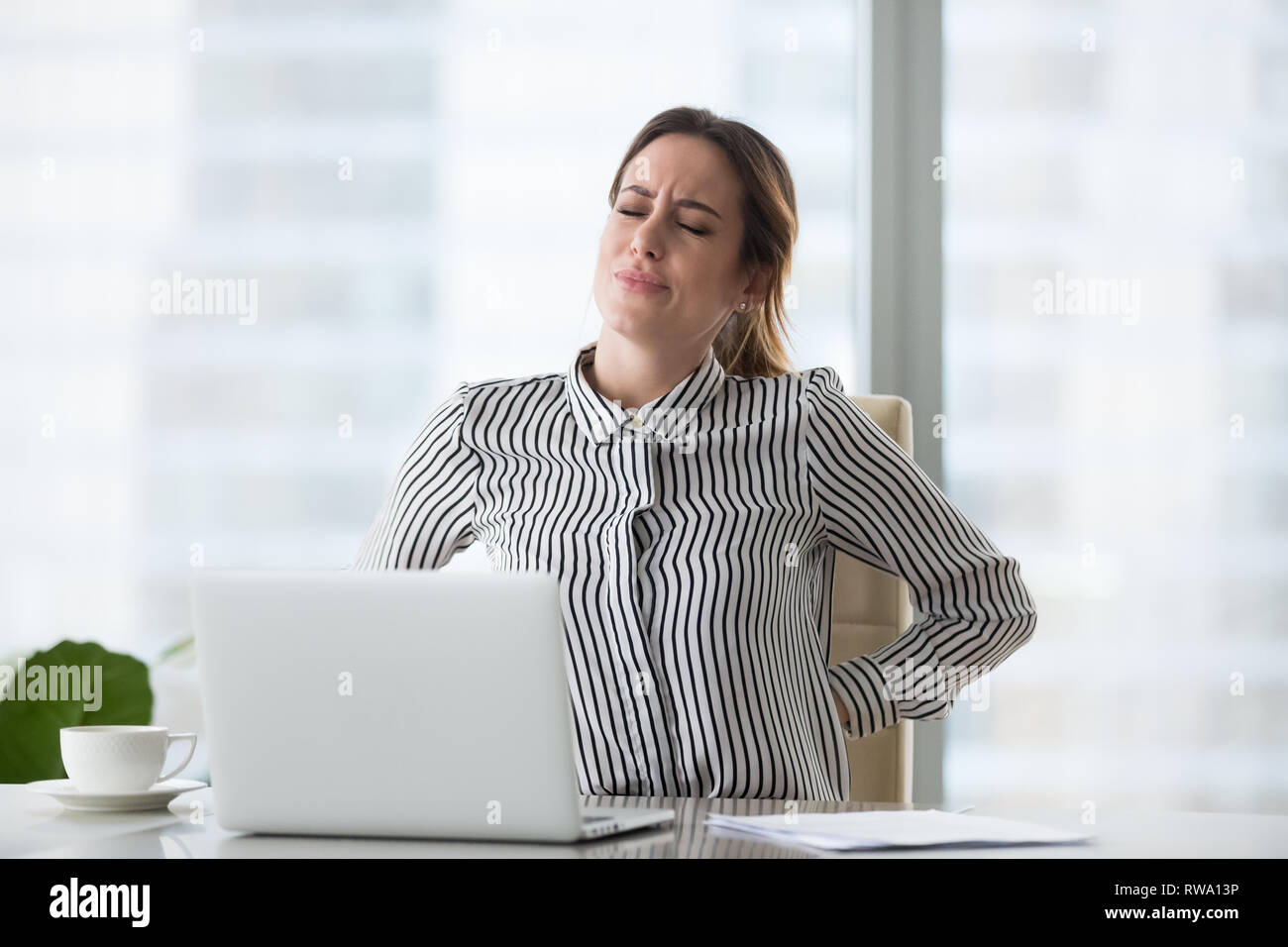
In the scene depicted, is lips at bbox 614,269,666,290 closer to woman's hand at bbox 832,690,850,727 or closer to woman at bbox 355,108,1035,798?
woman at bbox 355,108,1035,798

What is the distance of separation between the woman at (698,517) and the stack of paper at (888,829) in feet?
1.39

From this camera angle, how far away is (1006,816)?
991mm

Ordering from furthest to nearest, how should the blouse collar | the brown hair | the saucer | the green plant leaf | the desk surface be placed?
the green plant leaf
the brown hair
the blouse collar
the saucer
the desk surface

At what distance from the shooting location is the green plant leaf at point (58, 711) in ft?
6.02

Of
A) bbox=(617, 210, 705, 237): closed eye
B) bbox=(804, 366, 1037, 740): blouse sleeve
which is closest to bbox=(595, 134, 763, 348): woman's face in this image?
bbox=(617, 210, 705, 237): closed eye

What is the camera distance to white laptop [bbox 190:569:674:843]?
816 mm

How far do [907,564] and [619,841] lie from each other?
0.84m

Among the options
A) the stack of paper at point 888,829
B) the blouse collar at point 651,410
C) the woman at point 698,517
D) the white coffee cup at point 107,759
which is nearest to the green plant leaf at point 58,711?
the woman at point 698,517

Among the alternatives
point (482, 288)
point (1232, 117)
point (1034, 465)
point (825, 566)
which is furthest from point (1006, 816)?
point (1232, 117)

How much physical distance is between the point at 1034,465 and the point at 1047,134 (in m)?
0.61

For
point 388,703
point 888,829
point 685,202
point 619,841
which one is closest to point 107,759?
point 388,703

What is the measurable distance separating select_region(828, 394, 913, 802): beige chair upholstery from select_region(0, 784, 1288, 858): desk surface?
0.62 metres

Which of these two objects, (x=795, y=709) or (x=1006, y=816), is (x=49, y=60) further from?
(x=1006, y=816)

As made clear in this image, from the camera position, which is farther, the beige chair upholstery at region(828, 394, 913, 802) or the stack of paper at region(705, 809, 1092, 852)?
the beige chair upholstery at region(828, 394, 913, 802)
